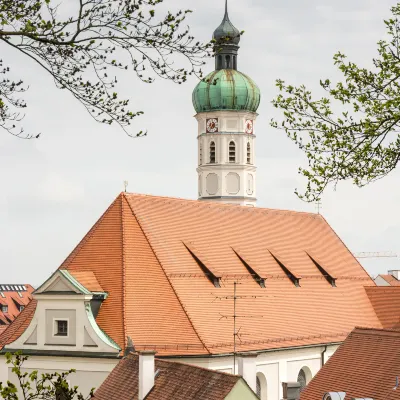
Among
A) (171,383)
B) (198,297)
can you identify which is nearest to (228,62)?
(198,297)

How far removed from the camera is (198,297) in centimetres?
3669

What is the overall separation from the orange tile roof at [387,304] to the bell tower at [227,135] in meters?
16.3

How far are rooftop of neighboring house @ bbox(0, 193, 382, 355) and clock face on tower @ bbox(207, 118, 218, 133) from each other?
14631 millimetres

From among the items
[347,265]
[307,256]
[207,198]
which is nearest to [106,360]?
[307,256]

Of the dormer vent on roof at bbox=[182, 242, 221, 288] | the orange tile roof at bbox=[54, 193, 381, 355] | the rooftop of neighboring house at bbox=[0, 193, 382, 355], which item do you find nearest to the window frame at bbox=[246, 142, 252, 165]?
the rooftop of neighboring house at bbox=[0, 193, 382, 355]

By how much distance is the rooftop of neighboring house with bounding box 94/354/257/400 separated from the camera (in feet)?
74.5

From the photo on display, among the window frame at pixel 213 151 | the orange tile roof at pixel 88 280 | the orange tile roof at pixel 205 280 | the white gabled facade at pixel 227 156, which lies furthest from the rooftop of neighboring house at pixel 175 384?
the window frame at pixel 213 151

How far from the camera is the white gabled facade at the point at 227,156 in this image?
2436 inches

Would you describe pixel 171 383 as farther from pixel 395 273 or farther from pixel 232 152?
pixel 395 273

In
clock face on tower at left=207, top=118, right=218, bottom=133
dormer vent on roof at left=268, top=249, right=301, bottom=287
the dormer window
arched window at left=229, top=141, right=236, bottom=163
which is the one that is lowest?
the dormer window

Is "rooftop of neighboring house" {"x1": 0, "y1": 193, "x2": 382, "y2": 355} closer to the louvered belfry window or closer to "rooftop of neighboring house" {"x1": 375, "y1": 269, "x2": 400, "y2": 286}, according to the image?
the louvered belfry window

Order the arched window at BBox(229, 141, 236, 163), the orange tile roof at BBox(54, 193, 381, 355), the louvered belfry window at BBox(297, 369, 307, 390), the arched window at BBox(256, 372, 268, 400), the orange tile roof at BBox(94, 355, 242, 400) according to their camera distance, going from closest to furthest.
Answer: the orange tile roof at BBox(94, 355, 242, 400) < the orange tile roof at BBox(54, 193, 381, 355) < the arched window at BBox(256, 372, 268, 400) < the louvered belfry window at BBox(297, 369, 307, 390) < the arched window at BBox(229, 141, 236, 163)

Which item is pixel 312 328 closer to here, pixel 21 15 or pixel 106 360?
pixel 106 360

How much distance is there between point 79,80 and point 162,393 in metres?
14.1
